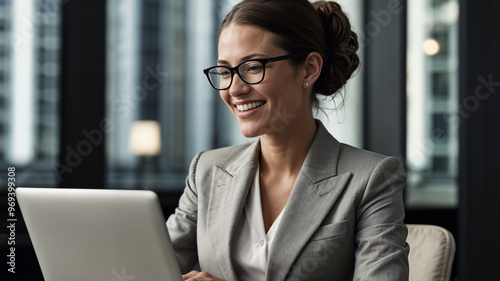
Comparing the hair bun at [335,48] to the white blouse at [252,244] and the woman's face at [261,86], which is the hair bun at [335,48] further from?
the white blouse at [252,244]

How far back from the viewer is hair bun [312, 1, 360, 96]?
165 cm

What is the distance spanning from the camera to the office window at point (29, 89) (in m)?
3.14

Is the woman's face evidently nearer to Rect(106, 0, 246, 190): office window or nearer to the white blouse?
the white blouse

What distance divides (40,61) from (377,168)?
230cm

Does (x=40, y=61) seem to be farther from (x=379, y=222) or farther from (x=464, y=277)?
A: (x=464, y=277)

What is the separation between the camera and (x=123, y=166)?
11.4 ft

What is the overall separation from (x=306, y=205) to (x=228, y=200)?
0.79 ft

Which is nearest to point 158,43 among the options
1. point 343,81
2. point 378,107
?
point 378,107

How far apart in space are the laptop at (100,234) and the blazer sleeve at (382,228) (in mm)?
550

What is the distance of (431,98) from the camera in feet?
13.0

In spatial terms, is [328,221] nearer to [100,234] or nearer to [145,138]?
[100,234]

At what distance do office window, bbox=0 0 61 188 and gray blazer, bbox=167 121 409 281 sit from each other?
5.90 feet

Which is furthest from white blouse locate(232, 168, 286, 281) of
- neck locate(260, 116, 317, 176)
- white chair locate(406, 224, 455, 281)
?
white chair locate(406, 224, 455, 281)

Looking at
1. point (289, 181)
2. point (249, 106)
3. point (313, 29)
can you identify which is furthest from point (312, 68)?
point (289, 181)
